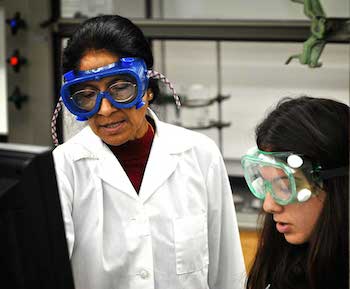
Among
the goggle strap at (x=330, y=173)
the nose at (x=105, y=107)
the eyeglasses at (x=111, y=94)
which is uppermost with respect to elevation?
the eyeglasses at (x=111, y=94)

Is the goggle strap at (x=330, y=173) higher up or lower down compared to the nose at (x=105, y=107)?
lower down

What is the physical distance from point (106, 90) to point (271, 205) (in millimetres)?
459

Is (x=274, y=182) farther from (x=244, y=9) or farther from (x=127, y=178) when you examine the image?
(x=244, y=9)

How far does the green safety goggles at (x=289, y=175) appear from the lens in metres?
1.32

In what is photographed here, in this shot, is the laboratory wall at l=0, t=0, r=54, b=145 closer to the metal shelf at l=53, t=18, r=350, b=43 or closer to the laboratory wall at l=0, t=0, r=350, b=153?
the laboratory wall at l=0, t=0, r=350, b=153

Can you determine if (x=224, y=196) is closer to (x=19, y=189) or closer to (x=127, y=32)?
(x=127, y=32)

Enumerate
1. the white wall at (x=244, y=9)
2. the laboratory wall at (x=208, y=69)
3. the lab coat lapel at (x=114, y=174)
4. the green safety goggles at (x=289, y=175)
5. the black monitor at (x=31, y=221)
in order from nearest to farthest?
the black monitor at (x=31, y=221) → the green safety goggles at (x=289, y=175) → the lab coat lapel at (x=114, y=174) → the white wall at (x=244, y=9) → the laboratory wall at (x=208, y=69)

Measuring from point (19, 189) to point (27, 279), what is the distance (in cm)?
13

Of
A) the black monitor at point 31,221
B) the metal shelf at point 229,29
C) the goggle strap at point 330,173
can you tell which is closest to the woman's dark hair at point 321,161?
the goggle strap at point 330,173

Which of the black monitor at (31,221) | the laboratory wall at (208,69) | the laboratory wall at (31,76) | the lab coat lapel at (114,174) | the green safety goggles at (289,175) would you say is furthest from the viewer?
the laboratory wall at (31,76)

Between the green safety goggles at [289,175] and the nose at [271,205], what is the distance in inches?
0.4

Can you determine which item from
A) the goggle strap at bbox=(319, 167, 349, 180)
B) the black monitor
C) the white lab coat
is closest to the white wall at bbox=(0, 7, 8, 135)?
the white lab coat

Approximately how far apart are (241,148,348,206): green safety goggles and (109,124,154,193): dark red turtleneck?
411 millimetres

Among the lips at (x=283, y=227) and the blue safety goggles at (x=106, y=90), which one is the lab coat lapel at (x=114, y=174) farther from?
the lips at (x=283, y=227)
